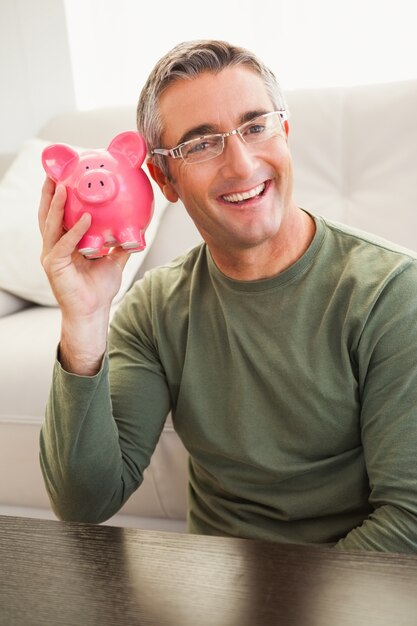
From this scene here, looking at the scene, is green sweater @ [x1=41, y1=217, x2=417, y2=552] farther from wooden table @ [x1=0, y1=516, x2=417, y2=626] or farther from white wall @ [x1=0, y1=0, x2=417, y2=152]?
white wall @ [x1=0, y1=0, x2=417, y2=152]

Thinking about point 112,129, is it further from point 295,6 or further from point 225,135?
point 225,135

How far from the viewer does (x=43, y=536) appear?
0.89 m

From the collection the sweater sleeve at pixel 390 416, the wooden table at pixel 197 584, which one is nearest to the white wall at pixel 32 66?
the sweater sleeve at pixel 390 416

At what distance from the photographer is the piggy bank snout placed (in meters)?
1.04

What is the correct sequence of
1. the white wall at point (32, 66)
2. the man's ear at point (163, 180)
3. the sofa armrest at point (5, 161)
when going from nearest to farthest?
the man's ear at point (163, 180) < the sofa armrest at point (5, 161) < the white wall at point (32, 66)

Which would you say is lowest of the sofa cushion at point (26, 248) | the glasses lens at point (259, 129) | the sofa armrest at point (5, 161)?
the sofa cushion at point (26, 248)

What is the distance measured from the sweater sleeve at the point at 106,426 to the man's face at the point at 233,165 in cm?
25

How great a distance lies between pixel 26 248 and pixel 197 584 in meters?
1.58

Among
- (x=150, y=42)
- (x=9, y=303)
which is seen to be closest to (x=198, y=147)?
(x=9, y=303)

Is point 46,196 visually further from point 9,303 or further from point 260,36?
point 260,36

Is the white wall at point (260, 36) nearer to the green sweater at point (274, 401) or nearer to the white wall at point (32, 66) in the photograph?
the white wall at point (32, 66)

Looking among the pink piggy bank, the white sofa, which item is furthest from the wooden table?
the white sofa

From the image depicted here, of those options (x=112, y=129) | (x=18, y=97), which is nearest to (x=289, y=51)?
(x=112, y=129)

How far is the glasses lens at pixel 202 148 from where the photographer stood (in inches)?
45.9
